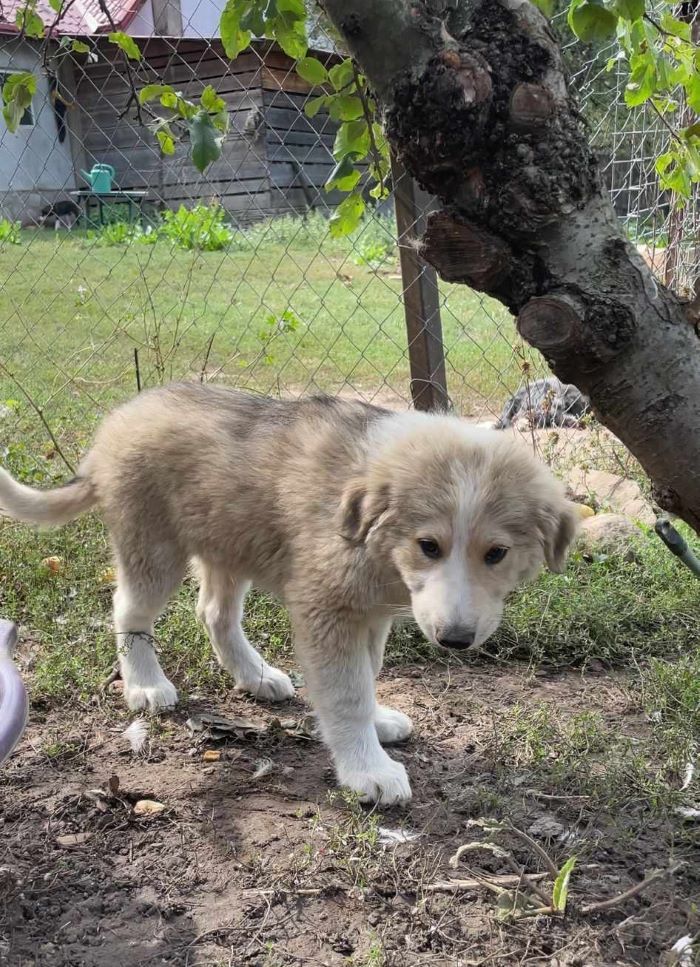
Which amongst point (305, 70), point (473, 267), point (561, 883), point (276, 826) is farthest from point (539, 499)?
point (305, 70)

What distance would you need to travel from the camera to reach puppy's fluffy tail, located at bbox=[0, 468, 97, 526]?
351cm

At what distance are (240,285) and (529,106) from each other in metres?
6.43

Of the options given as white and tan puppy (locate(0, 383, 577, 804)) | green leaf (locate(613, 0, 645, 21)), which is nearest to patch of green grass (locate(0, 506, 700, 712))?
white and tan puppy (locate(0, 383, 577, 804))

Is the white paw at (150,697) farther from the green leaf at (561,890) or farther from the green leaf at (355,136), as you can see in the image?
the green leaf at (355,136)

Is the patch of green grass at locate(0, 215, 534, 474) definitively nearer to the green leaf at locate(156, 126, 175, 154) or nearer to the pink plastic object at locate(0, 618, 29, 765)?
the green leaf at locate(156, 126, 175, 154)

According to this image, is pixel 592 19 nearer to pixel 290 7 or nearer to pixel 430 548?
pixel 290 7

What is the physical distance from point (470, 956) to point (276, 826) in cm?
74

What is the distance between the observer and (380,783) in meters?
2.83

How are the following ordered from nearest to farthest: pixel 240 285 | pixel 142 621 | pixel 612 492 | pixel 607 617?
pixel 142 621 < pixel 607 617 < pixel 612 492 < pixel 240 285

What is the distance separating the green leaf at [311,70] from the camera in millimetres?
2789

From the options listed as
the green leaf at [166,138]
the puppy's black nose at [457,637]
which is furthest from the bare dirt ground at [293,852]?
the green leaf at [166,138]

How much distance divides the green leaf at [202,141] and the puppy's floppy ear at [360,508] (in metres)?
1.00

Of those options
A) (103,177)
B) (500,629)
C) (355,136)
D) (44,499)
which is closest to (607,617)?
(500,629)

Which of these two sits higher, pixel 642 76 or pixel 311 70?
pixel 642 76
